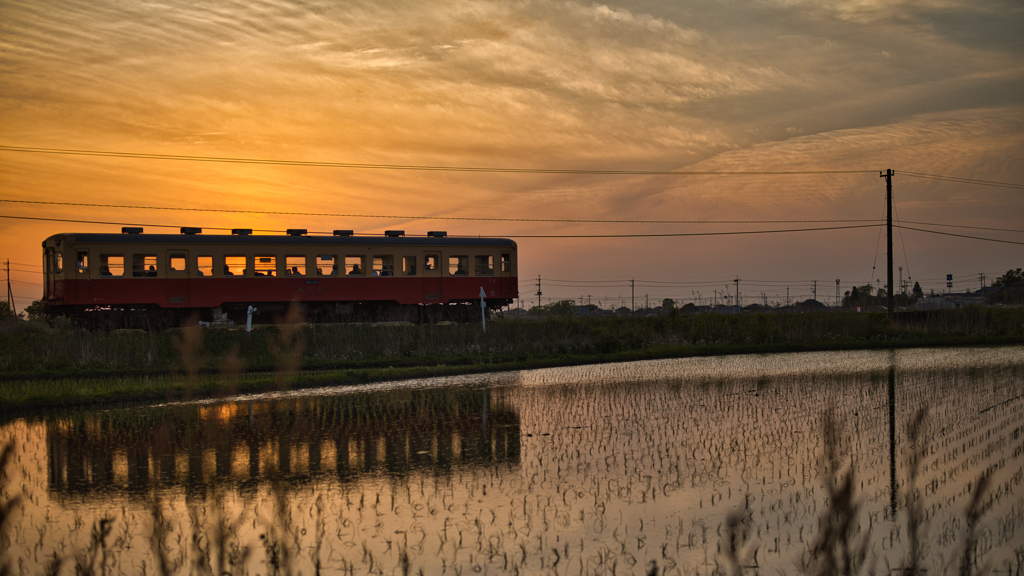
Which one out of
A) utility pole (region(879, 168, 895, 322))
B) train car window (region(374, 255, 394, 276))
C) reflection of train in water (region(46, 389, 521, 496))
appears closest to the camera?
reflection of train in water (region(46, 389, 521, 496))

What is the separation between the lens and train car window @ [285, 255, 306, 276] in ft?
96.4

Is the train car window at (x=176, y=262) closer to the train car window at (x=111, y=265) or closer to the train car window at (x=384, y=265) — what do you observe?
the train car window at (x=111, y=265)

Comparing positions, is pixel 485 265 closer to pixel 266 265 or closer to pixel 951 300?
pixel 266 265

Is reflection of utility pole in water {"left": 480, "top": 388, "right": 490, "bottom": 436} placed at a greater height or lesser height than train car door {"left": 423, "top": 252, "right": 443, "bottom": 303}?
lesser

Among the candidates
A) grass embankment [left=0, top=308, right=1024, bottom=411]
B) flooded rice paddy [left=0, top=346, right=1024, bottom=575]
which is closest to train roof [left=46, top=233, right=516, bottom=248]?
grass embankment [left=0, top=308, right=1024, bottom=411]

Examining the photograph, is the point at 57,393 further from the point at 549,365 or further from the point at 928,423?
the point at 928,423

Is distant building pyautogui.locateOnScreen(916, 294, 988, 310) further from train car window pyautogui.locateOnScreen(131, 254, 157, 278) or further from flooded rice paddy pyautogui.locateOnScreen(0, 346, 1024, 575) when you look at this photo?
train car window pyautogui.locateOnScreen(131, 254, 157, 278)

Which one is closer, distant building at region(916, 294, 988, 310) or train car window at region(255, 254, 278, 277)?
train car window at region(255, 254, 278, 277)

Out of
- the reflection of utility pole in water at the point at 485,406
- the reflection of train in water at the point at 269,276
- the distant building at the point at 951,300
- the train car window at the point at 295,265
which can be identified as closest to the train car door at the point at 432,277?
the reflection of train in water at the point at 269,276

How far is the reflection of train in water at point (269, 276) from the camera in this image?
27422 millimetres

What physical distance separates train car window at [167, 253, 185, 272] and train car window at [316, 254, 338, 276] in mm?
4716

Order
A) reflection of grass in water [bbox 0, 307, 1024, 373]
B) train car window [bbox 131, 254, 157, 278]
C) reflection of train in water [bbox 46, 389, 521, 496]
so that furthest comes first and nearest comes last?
1. train car window [bbox 131, 254, 157, 278]
2. reflection of grass in water [bbox 0, 307, 1024, 373]
3. reflection of train in water [bbox 46, 389, 521, 496]

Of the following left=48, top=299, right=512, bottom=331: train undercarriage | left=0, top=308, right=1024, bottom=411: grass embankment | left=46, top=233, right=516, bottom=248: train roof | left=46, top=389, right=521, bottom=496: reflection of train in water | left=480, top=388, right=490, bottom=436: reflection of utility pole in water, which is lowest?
left=480, top=388, right=490, bottom=436: reflection of utility pole in water

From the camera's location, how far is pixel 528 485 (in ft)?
28.0
